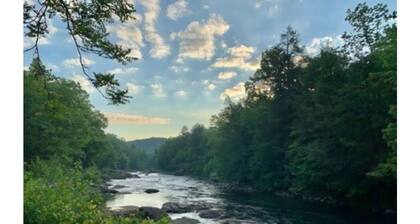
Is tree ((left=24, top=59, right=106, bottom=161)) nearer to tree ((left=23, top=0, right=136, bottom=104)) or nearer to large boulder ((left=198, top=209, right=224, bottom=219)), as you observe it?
tree ((left=23, top=0, right=136, bottom=104))

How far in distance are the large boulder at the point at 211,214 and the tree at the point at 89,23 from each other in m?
9.69

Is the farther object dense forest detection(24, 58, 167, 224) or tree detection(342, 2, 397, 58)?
tree detection(342, 2, 397, 58)

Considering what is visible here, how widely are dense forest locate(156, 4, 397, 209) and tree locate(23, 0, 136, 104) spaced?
6078 millimetres

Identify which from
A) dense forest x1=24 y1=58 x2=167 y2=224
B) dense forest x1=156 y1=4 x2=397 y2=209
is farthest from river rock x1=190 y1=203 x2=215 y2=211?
dense forest x1=156 y1=4 x2=397 y2=209

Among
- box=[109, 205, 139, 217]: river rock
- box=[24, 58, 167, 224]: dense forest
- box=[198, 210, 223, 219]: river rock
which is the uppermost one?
box=[24, 58, 167, 224]: dense forest

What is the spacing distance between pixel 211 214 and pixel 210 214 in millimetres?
42

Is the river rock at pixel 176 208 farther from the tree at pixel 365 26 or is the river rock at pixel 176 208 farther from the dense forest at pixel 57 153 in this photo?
the tree at pixel 365 26

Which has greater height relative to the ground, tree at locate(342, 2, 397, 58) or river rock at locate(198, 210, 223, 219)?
tree at locate(342, 2, 397, 58)

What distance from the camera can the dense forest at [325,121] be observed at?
13.7 m

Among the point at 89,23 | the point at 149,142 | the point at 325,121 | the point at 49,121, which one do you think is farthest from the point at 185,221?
the point at 89,23

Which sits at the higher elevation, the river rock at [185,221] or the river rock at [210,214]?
the river rock at [185,221]

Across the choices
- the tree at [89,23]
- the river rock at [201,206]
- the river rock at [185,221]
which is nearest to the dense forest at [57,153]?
the tree at [89,23]

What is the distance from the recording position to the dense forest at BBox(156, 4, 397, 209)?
13.7 m
